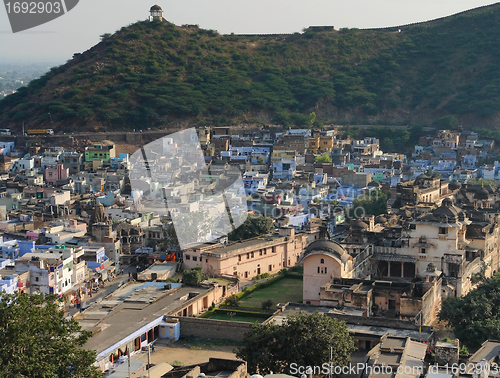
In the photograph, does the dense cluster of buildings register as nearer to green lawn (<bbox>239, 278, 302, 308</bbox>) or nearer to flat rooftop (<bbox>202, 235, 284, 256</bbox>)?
flat rooftop (<bbox>202, 235, 284, 256</bbox>)

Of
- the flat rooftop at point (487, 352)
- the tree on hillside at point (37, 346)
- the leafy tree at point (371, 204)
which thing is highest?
the tree on hillside at point (37, 346)

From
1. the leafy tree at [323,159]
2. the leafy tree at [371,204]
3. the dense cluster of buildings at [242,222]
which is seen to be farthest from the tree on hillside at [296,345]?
the leafy tree at [323,159]

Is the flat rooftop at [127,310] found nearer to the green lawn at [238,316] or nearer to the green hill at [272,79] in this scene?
the green lawn at [238,316]

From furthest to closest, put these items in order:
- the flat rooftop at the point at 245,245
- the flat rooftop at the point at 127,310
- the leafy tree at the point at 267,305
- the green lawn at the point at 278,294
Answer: the flat rooftop at the point at 245,245, the green lawn at the point at 278,294, the leafy tree at the point at 267,305, the flat rooftop at the point at 127,310

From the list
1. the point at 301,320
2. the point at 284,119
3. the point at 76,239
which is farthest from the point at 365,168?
the point at 301,320

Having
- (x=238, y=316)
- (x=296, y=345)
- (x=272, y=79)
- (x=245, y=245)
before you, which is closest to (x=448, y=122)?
(x=272, y=79)

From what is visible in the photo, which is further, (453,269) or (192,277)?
(192,277)

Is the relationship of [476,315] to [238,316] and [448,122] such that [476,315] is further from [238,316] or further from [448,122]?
[448,122]
